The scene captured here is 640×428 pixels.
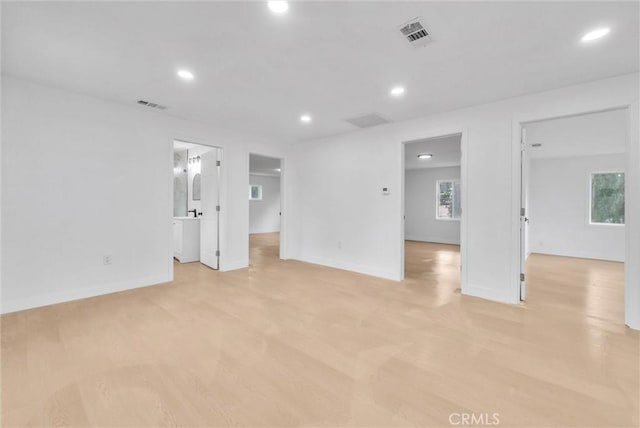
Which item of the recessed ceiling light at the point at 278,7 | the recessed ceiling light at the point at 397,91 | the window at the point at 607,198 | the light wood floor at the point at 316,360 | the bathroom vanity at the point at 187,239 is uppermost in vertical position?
the recessed ceiling light at the point at 397,91

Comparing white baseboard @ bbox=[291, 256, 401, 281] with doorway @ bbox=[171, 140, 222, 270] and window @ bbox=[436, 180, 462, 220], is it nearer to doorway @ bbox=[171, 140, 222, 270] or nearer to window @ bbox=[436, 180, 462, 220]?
doorway @ bbox=[171, 140, 222, 270]

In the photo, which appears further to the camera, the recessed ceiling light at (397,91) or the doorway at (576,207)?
the doorway at (576,207)

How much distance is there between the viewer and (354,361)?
204 cm

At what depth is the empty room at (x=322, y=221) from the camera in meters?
1.73

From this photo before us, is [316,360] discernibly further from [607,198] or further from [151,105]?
[607,198]

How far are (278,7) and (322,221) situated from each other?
399 centimetres

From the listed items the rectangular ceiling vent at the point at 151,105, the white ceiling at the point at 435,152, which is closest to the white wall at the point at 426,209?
the white ceiling at the point at 435,152

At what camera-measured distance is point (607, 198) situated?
20.4 ft

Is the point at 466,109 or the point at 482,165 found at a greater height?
the point at 466,109

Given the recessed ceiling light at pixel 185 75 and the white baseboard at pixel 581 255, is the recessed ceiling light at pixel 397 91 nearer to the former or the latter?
the recessed ceiling light at pixel 185 75

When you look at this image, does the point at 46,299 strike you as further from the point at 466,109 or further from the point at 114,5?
the point at 466,109

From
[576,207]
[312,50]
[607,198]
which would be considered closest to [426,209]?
[576,207]

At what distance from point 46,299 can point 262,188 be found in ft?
28.1

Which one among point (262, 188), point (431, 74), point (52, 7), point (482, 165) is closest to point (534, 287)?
point (482, 165)
